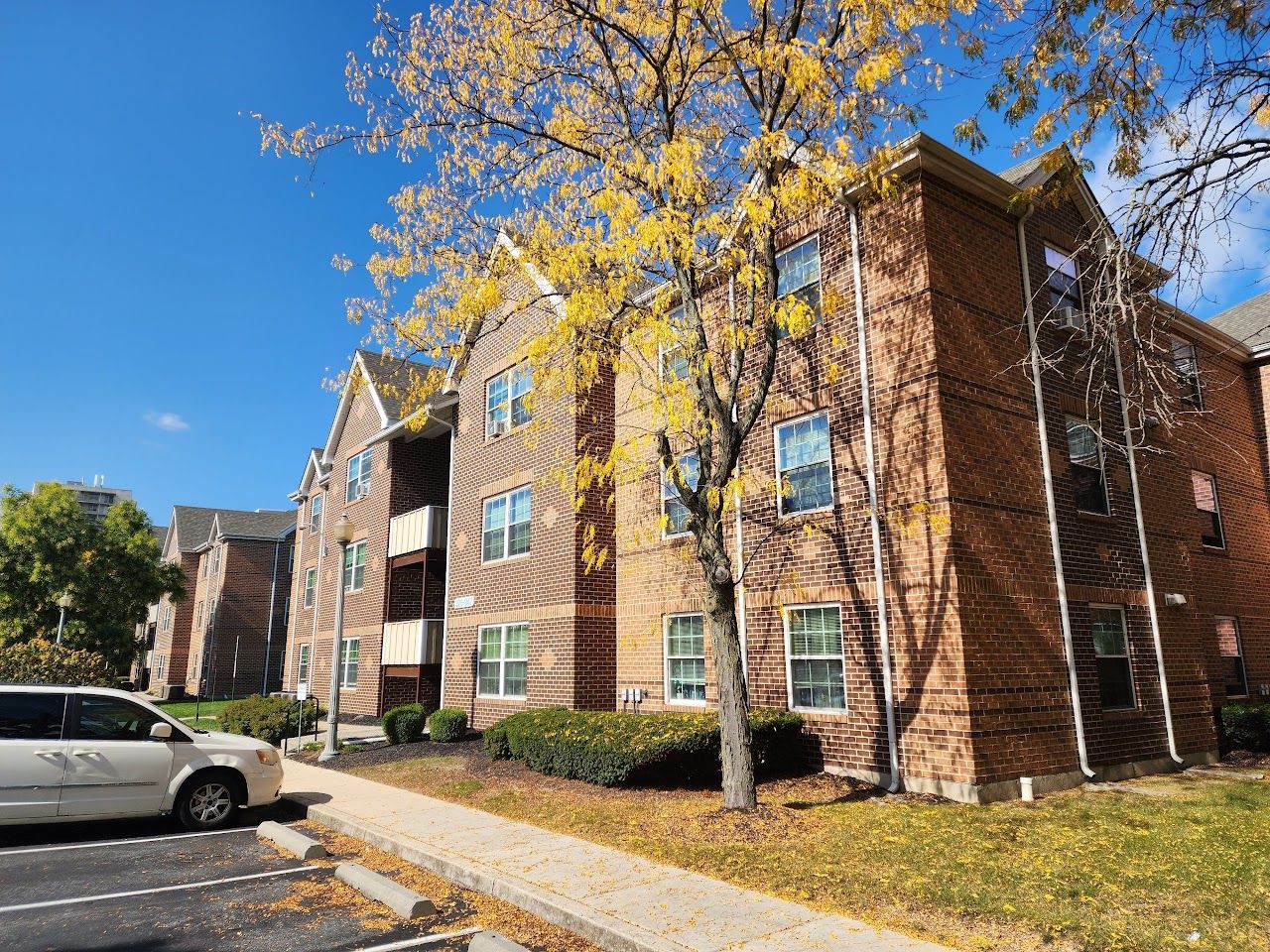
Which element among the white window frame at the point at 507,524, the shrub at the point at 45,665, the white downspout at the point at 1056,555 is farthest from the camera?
the white window frame at the point at 507,524

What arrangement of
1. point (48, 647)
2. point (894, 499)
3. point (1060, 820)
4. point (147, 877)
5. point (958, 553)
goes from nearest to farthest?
point (147, 877), point (1060, 820), point (958, 553), point (894, 499), point (48, 647)

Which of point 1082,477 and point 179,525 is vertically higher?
point 179,525

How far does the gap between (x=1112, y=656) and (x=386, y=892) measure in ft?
36.8

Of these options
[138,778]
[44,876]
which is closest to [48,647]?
[138,778]

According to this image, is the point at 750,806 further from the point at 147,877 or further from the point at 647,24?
the point at 647,24

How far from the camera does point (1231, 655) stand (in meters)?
17.5

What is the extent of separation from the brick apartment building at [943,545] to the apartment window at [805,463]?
0.04m

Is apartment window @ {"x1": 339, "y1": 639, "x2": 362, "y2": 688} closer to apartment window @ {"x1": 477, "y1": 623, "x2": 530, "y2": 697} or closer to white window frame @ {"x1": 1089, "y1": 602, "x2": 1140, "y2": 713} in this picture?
apartment window @ {"x1": 477, "y1": 623, "x2": 530, "y2": 697}

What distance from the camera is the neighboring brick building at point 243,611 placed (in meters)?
44.9

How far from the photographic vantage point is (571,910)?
6328mm

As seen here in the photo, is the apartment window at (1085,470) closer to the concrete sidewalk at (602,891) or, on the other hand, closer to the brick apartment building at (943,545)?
the brick apartment building at (943,545)

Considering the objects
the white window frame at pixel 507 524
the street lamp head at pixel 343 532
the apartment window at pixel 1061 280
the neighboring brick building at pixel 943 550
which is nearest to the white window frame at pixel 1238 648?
the neighboring brick building at pixel 943 550

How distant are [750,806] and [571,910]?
3.41 m

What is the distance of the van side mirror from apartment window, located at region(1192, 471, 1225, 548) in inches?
762
